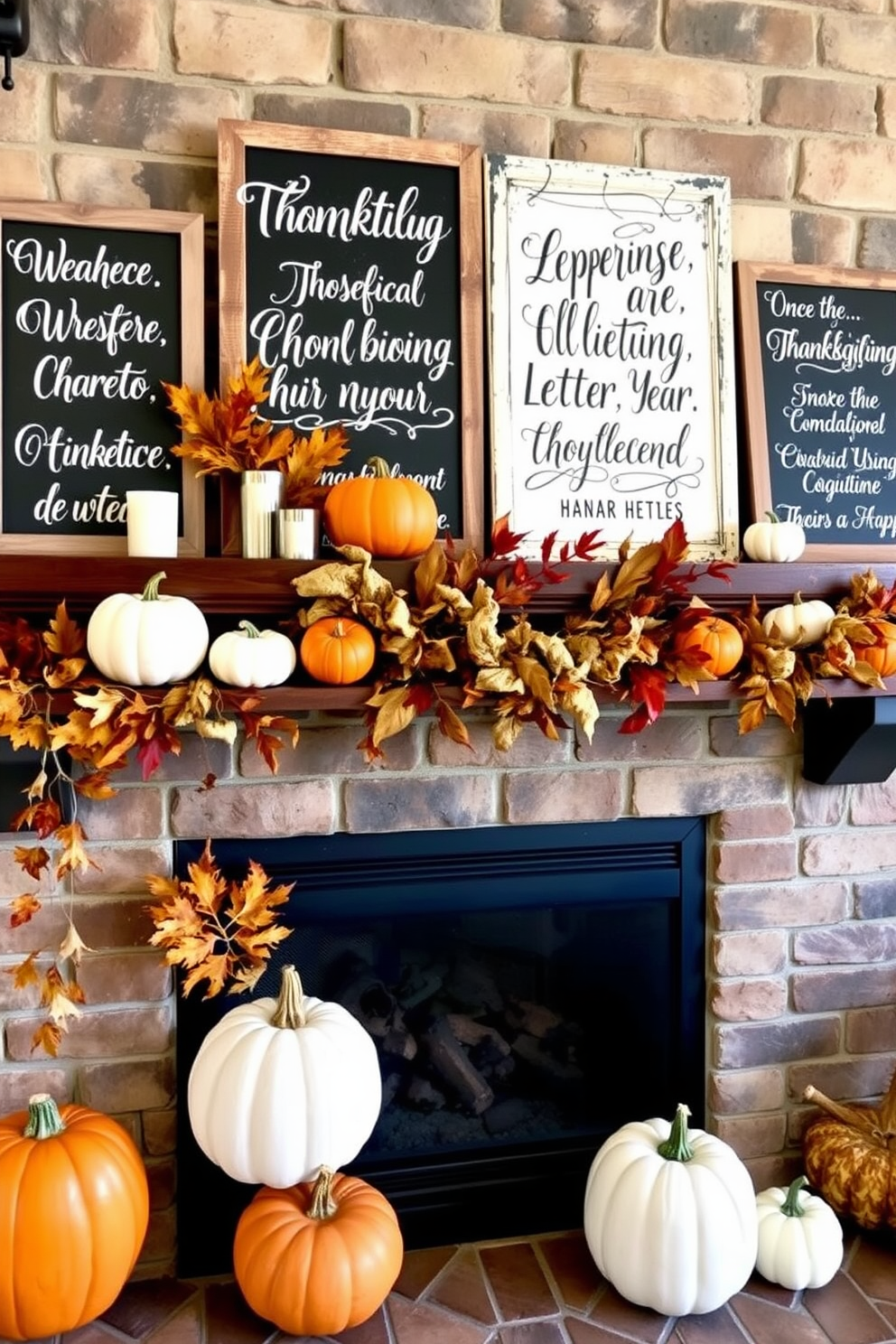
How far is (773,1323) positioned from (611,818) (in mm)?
745

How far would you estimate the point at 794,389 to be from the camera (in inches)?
65.2

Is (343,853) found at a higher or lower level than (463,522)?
lower

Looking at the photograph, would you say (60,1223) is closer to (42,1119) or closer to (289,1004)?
(42,1119)

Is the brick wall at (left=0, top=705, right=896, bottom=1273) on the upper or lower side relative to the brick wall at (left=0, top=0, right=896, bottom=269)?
lower

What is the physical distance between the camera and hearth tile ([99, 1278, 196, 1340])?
1.43 meters

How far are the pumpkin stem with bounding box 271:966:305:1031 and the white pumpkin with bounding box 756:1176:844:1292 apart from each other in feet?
2.48

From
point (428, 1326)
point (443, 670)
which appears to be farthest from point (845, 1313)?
point (443, 670)

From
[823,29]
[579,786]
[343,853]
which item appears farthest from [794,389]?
[343,853]

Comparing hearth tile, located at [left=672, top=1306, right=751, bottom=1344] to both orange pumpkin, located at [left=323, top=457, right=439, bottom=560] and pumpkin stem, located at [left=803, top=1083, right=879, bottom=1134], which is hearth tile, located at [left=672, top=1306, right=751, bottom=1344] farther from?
orange pumpkin, located at [left=323, top=457, right=439, bottom=560]

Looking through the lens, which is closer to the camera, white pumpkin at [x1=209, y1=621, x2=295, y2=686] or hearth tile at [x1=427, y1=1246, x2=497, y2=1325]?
white pumpkin at [x1=209, y1=621, x2=295, y2=686]

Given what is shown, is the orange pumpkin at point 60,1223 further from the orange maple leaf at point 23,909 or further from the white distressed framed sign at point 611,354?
the white distressed framed sign at point 611,354

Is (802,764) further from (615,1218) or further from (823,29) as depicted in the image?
(823,29)

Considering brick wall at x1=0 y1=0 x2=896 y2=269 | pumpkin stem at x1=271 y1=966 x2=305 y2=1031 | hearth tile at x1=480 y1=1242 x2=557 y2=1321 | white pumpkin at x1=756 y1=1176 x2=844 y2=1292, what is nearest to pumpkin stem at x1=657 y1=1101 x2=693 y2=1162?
white pumpkin at x1=756 y1=1176 x2=844 y2=1292

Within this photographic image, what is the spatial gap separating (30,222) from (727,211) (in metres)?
1.03
